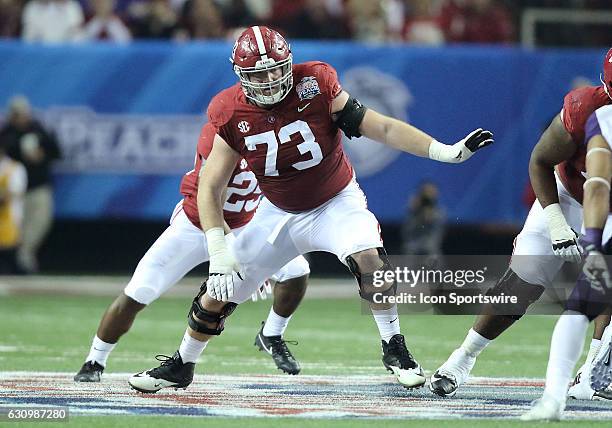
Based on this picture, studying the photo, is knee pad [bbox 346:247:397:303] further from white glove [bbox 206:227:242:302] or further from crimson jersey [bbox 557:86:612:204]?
crimson jersey [bbox 557:86:612:204]

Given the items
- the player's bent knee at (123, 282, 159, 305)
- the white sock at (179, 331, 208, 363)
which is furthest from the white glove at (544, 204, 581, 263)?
the player's bent knee at (123, 282, 159, 305)

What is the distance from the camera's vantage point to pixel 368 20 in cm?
1437

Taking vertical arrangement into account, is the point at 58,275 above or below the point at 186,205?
below

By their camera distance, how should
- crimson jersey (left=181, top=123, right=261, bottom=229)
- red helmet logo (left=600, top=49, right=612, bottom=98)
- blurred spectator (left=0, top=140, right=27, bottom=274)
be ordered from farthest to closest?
blurred spectator (left=0, top=140, right=27, bottom=274) < crimson jersey (left=181, top=123, right=261, bottom=229) < red helmet logo (left=600, top=49, right=612, bottom=98)

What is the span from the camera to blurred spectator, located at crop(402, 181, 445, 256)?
45.2ft

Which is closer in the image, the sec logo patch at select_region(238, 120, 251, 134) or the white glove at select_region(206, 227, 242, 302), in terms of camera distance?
the white glove at select_region(206, 227, 242, 302)

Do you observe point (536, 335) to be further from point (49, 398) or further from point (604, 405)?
point (49, 398)

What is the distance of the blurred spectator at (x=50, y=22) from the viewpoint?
14.3 meters

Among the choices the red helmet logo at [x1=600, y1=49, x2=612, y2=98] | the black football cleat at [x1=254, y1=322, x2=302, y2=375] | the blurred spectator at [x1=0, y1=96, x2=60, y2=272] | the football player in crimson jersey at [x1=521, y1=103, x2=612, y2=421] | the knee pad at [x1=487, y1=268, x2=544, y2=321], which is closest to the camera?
the football player in crimson jersey at [x1=521, y1=103, x2=612, y2=421]

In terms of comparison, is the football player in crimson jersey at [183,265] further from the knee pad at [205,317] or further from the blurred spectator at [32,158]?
the blurred spectator at [32,158]

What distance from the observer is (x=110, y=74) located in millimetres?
14219

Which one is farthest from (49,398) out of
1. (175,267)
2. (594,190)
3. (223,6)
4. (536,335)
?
(223,6)

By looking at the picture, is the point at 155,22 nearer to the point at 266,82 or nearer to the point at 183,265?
the point at 183,265

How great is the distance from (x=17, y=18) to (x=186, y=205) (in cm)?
760
